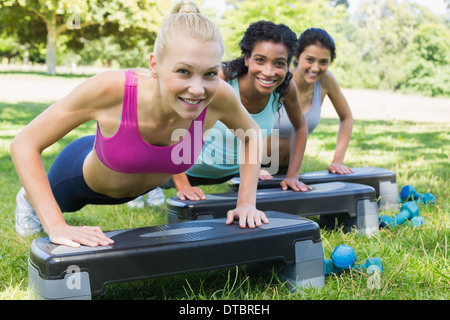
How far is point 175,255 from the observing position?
6.61ft

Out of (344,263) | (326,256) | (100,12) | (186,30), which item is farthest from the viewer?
(100,12)

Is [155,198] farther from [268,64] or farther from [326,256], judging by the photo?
[326,256]

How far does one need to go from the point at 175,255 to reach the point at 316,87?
2.69m

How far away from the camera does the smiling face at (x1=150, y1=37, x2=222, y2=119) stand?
6.31 feet

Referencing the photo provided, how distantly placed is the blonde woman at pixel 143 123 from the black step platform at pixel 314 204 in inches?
12.7

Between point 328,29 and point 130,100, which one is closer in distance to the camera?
point 130,100

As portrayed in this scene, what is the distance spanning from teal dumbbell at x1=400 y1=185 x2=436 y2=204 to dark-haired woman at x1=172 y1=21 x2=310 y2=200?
1.10 metres

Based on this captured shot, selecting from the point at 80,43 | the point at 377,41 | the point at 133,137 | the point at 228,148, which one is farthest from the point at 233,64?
the point at 80,43

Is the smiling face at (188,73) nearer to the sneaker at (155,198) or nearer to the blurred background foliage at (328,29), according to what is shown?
the sneaker at (155,198)

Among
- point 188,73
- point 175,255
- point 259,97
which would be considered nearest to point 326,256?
point 175,255

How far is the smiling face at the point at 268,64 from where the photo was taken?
3.15 meters

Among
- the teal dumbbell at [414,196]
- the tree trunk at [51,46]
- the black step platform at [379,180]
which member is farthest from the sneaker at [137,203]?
the tree trunk at [51,46]
